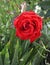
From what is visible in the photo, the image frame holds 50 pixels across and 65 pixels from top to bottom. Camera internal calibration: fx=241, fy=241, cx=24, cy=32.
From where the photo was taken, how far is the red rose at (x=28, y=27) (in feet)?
3.95

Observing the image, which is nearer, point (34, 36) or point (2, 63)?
point (34, 36)

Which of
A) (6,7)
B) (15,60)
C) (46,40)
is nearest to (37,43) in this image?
(46,40)

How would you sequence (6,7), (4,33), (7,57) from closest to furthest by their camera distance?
(7,57), (4,33), (6,7)

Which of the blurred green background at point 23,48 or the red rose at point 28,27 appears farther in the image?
the blurred green background at point 23,48

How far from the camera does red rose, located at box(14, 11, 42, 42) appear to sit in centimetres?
120

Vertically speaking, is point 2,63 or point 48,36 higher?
point 48,36

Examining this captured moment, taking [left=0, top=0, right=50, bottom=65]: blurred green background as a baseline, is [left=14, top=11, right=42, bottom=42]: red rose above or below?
above

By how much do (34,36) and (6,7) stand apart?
1.31 m

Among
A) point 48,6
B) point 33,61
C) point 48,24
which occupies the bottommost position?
point 33,61

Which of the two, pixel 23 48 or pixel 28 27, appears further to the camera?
pixel 23 48

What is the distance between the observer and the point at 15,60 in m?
1.51

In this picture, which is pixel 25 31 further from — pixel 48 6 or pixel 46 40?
pixel 46 40

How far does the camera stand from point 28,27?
4.00ft

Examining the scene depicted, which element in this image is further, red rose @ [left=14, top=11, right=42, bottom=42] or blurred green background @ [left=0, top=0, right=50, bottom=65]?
blurred green background @ [left=0, top=0, right=50, bottom=65]
